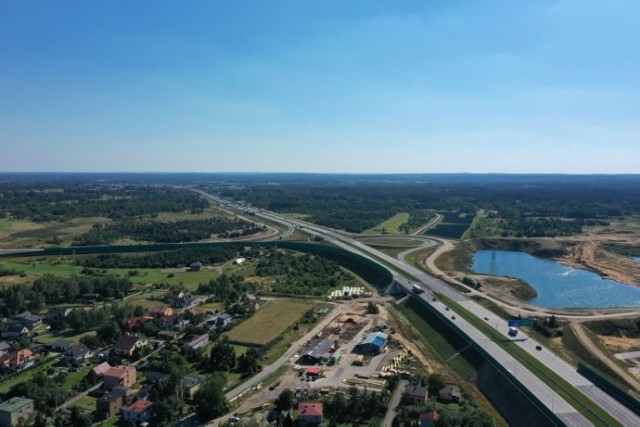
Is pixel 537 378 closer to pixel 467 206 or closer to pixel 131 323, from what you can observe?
pixel 131 323

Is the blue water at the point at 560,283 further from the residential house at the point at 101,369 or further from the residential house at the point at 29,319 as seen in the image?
the residential house at the point at 29,319

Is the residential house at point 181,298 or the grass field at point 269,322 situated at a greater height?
the residential house at point 181,298

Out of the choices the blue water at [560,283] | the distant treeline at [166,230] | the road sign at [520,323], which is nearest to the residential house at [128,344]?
the road sign at [520,323]

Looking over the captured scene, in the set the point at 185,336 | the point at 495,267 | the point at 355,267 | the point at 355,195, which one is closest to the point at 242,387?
the point at 185,336

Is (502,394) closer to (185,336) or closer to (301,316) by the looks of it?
(301,316)

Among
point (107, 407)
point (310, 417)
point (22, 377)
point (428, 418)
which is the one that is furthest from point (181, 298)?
point (428, 418)

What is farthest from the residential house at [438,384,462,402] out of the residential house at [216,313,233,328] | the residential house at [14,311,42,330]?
the residential house at [14,311,42,330]

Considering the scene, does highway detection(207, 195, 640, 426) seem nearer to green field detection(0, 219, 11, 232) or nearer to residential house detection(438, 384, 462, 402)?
residential house detection(438, 384, 462, 402)
